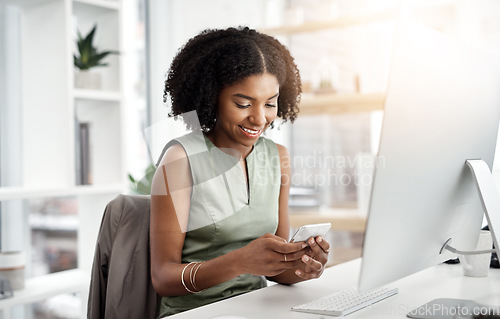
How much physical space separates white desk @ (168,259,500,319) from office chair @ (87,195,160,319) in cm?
28

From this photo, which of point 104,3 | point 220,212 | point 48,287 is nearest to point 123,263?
point 220,212

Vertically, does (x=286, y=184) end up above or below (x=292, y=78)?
below

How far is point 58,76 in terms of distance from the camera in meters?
2.08

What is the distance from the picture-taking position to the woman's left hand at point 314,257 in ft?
3.40

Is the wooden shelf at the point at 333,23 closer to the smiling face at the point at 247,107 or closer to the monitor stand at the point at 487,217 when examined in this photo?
the smiling face at the point at 247,107

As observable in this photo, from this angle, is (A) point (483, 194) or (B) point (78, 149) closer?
(A) point (483, 194)

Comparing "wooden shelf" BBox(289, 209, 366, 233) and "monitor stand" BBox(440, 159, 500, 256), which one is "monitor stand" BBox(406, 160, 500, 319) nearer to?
"monitor stand" BBox(440, 159, 500, 256)

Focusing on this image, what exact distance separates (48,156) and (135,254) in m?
1.04

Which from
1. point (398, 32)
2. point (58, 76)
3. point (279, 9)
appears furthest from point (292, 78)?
point (279, 9)

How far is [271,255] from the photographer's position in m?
1.06

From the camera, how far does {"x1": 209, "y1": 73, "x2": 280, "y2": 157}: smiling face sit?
1345 millimetres

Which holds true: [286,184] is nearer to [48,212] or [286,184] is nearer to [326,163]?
[48,212]

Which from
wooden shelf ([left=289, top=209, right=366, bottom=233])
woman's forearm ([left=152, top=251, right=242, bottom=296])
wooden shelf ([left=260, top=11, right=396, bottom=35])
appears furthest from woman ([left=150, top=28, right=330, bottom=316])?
wooden shelf ([left=260, top=11, right=396, bottom=35])

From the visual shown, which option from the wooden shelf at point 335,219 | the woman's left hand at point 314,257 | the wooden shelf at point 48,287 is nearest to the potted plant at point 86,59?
the wooden shelf at point 48,287
